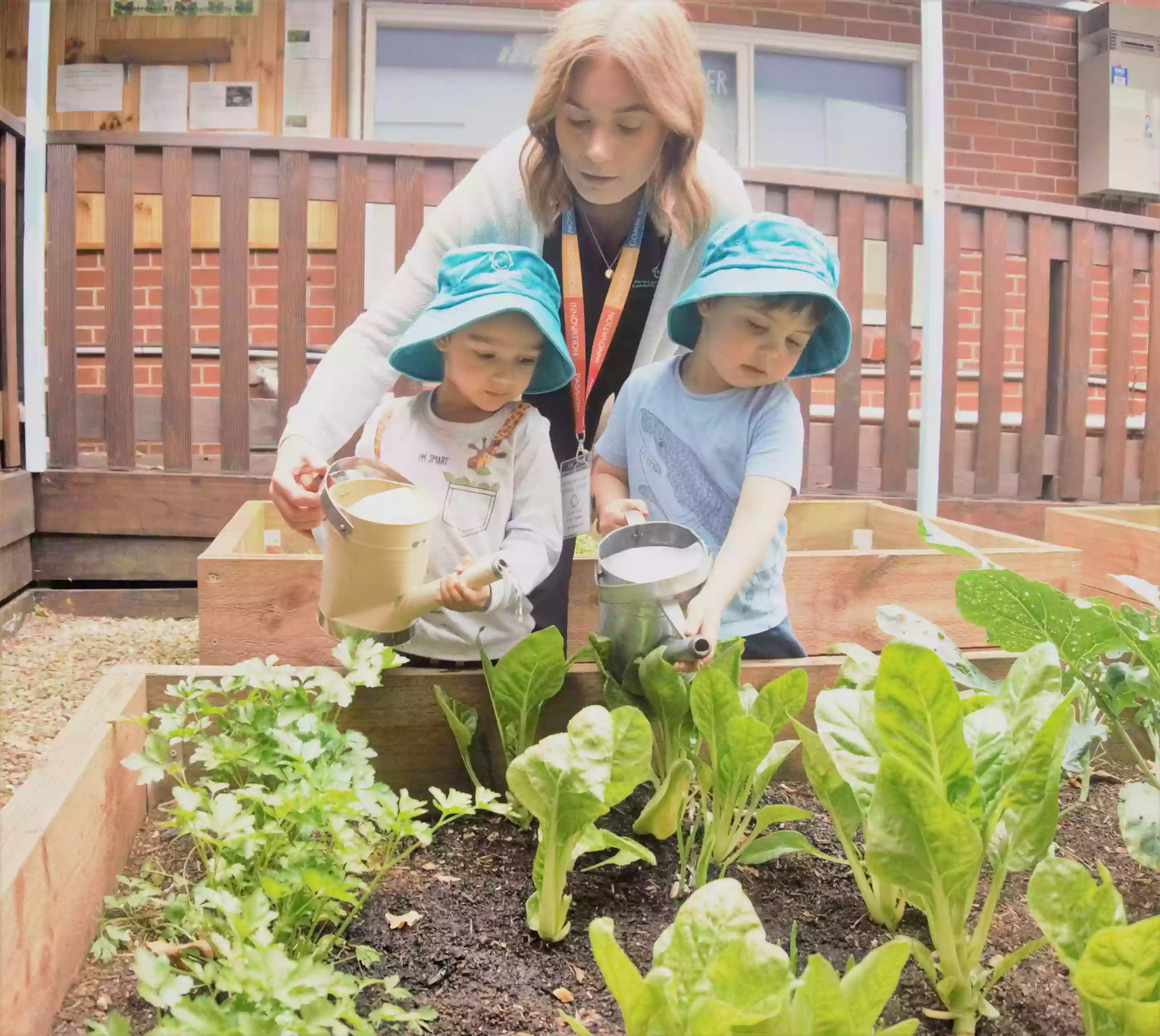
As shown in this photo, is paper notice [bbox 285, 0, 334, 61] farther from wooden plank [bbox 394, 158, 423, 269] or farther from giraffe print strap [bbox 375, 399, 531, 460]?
wooden plank [bbox 394, 158, 423, 269]

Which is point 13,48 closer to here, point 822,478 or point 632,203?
point 632,203

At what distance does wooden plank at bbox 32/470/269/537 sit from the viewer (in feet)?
4.50

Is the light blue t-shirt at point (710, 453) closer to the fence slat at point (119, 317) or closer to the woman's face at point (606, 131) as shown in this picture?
the woman's face at point (606, 131)

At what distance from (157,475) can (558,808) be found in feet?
3.30

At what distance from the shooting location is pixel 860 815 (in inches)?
26.8

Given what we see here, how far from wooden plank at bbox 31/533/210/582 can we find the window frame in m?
0.70

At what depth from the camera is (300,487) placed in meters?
0.79

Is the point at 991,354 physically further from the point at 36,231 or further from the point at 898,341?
the point at 36,231

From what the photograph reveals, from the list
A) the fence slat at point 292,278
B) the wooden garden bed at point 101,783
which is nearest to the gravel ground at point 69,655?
the fence slat at point 292,278

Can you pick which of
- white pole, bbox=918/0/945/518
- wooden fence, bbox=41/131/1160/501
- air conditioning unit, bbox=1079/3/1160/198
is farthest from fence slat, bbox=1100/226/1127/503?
white pole, bbox=918/0/945/518

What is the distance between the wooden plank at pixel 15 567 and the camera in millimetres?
1341

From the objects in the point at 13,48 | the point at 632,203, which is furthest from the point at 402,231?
the point at 13,48

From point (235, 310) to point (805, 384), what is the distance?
109cm

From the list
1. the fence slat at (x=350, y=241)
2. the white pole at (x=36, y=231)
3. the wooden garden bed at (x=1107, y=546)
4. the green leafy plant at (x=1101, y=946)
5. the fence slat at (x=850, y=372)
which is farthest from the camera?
the fence slat at (x=850, y=372)
